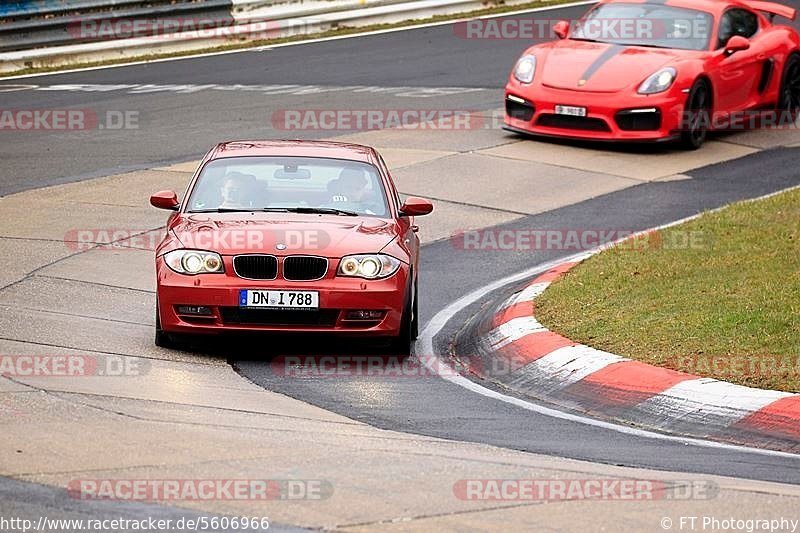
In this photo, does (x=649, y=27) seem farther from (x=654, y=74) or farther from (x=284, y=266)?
(x=284, y=266)

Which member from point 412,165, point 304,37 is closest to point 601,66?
point 412,165

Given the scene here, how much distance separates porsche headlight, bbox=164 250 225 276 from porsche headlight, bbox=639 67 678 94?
8890 millimetres

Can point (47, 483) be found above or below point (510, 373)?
above

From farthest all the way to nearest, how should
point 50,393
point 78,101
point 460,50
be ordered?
point 460,50
point 78,101
point 50,393

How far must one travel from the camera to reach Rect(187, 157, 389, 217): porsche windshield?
10.7 metres

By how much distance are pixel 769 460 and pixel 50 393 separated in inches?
143

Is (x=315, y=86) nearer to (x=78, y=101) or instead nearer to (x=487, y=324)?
(x=78, y=101)

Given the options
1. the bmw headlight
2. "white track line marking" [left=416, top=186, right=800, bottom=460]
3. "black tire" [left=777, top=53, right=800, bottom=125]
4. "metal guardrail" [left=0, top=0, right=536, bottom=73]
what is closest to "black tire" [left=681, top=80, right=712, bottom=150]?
the bmw headlight

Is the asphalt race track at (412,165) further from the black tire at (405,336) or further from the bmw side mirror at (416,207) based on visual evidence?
the bmw side mirror at (416,207)

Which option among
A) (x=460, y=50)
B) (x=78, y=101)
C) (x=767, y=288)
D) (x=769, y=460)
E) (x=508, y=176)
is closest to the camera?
(x=769, y=460)

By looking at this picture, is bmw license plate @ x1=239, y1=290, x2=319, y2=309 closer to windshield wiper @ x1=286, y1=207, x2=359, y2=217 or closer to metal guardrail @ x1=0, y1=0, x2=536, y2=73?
windshield wiper @ x1=286, y1=207, x2=359, y2=217

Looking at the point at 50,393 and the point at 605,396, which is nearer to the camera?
the point at 50,393

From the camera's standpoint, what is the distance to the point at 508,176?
55.3ft

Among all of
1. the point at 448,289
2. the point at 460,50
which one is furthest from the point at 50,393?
the point at 460,50
